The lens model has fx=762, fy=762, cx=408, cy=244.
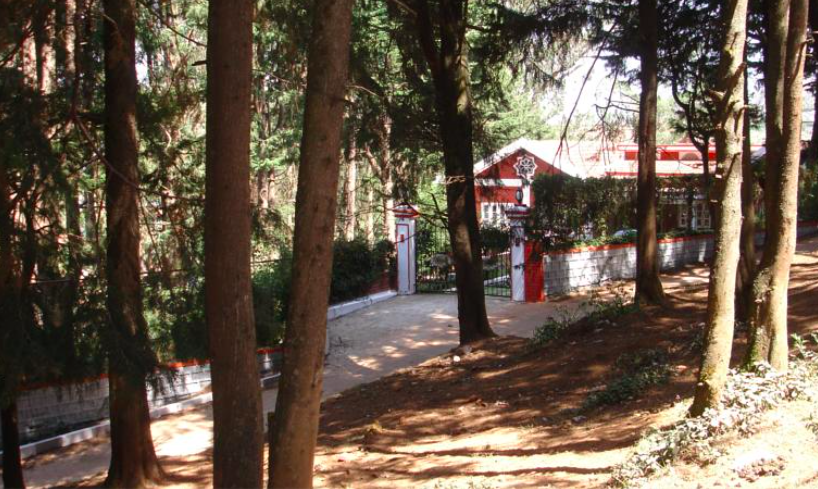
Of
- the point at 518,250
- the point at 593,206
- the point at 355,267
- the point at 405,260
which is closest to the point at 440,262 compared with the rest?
the point at 405,260

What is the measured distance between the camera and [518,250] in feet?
59.7

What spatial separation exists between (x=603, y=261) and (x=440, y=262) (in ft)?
14.4

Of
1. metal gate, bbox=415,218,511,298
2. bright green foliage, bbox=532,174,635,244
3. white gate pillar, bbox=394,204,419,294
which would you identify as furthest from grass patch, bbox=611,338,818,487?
white gate pillar, bbox=394,204,419,294

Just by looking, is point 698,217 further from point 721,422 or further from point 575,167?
point 721,422

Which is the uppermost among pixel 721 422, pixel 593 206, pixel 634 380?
pixel 593 206

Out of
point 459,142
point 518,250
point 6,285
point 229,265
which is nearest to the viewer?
point 229,265

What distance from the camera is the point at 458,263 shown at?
13062 mm

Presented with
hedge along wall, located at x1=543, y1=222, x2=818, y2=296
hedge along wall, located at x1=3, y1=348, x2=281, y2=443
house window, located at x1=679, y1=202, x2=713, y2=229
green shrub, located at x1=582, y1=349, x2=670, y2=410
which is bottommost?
hedge along wall, located at x1=3, y1=348, x2=281, y2=443

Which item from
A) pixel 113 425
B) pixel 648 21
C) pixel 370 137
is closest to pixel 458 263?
pixel 370 137

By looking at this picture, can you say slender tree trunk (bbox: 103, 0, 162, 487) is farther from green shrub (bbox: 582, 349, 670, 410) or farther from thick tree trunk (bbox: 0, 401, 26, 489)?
green shrub (bbox: 582, 349, 670, 410)

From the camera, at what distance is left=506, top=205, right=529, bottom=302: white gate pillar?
55.6ft

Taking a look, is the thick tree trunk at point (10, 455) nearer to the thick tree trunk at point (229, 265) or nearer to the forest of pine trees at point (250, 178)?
the forest of pine trees at point (250, 178)

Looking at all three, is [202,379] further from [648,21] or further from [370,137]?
[648,21]

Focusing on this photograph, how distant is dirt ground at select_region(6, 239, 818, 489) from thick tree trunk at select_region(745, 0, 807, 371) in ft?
2.94
